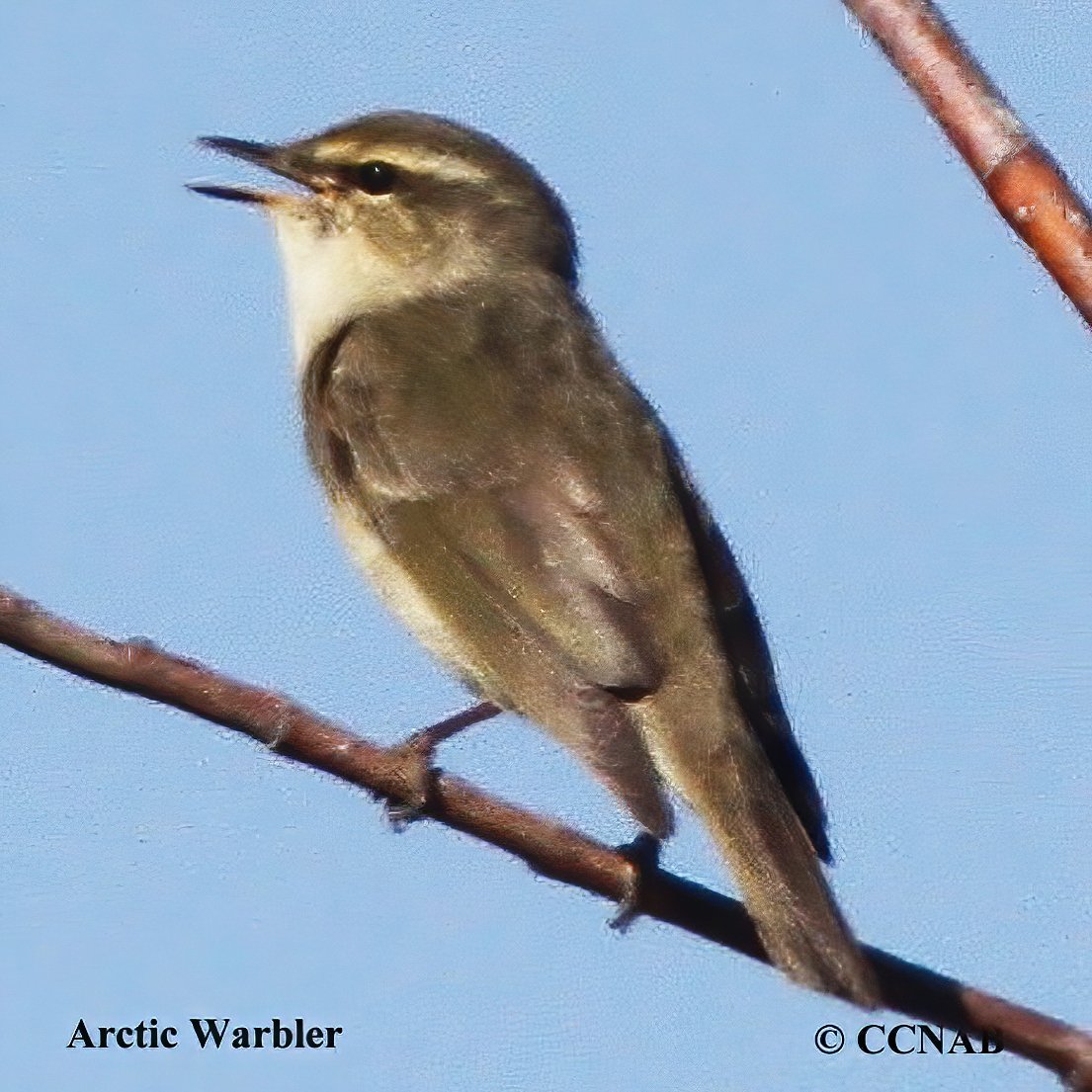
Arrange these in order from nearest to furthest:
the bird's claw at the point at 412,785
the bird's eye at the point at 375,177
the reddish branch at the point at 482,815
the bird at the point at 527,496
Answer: the reddish branch at the point at 482,815 → the bird's claw at the point at 412,785 → the bird at the point at 527,496 → the bird's eye at the point at 375,177

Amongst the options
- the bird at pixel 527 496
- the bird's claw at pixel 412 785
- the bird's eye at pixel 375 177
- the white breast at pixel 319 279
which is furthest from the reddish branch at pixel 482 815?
the bird's eye at pixel 375 177

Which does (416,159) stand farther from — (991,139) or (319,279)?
(991,139)

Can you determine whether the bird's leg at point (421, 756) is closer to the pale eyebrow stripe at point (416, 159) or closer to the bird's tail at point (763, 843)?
the bird's tail at point (763, 843)

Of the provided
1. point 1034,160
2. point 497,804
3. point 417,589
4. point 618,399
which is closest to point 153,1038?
point 417,589

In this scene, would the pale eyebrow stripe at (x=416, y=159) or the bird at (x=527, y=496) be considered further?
the pale eyebrow stripe at (x=416, y=159)

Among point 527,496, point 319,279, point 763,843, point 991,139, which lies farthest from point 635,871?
point 319,279

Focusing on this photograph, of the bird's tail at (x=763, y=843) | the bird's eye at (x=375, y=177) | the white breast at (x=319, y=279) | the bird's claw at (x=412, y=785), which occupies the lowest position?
the bird's tail at (x=763, y=843)

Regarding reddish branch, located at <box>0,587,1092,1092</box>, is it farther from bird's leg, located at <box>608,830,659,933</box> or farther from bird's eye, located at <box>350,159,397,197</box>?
bird's eye, located at <box>350,159,397,197</box>

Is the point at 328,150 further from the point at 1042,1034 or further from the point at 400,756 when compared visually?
the point at 1042,1034

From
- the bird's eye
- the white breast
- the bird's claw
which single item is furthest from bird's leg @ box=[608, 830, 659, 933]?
the bird's eye
